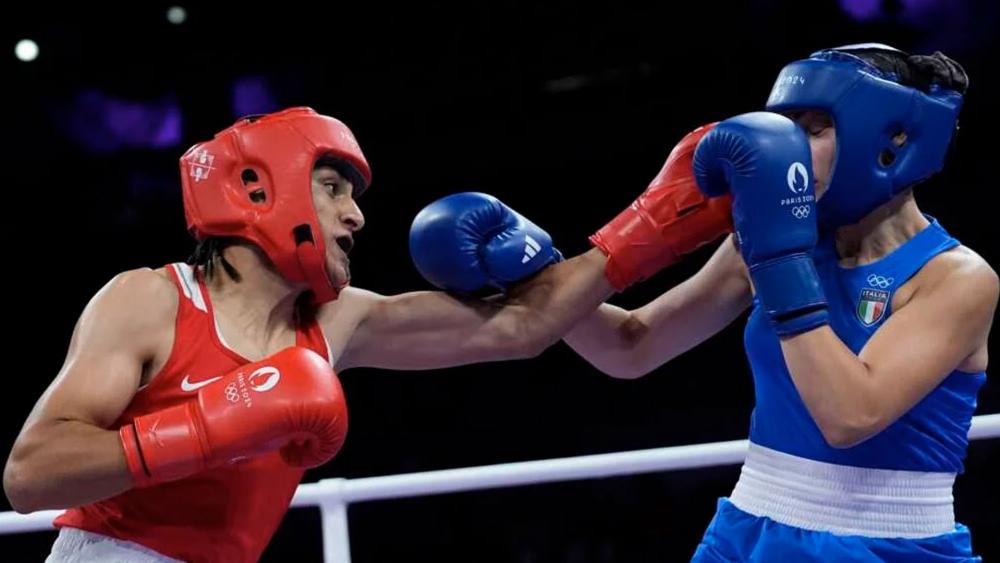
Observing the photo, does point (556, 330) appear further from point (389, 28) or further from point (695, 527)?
point (389, 28)

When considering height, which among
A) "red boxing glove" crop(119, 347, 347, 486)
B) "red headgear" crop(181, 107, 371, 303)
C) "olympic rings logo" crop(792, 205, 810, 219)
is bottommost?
"red boxing glove" crop(119, 347, 347, 486)

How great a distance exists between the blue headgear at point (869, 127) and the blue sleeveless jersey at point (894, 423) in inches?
3.9

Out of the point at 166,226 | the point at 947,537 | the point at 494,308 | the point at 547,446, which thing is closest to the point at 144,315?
the point at 494,308

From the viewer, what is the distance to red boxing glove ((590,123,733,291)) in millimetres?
2221

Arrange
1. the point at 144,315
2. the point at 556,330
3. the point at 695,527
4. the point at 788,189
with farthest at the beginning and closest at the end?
1. the point at 695,527
2. the point at 556,330
3. the point at 144,315
4. the point at 788,189

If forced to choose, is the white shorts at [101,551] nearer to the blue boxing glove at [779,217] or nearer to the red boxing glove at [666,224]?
the red boxing glove at [666,224]

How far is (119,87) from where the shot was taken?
21.5 feet

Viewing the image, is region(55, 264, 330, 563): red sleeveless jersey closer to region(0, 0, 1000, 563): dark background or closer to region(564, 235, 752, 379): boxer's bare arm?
region(564, 235, 752, 379): boxer's bare arm

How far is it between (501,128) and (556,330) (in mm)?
4298

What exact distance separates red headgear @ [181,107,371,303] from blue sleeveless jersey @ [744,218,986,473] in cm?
81

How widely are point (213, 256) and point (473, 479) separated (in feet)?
2.42

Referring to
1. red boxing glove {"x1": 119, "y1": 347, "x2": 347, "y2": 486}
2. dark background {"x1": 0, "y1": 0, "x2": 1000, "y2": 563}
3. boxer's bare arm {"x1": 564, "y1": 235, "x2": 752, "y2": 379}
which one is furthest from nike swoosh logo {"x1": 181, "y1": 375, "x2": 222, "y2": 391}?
dark background {"x1": 0, "y1": 0, "x2": 1000, "y2": 563}

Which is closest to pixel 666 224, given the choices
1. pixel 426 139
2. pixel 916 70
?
pixel 916 70

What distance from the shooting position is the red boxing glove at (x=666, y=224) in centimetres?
222
